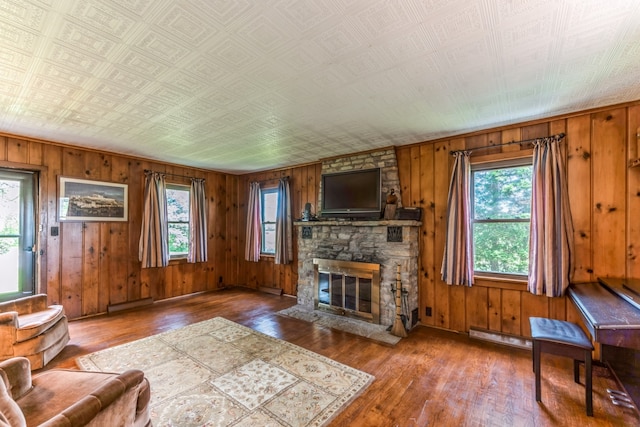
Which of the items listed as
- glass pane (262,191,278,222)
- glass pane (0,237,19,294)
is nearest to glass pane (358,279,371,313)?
glass pane (262,191,278,222)

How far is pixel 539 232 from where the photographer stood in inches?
115

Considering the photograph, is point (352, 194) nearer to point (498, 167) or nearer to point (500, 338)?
point (498, 167)

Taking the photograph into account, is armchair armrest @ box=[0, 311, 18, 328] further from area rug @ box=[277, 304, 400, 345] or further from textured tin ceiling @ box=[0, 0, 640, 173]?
area rug @ box=[277, 304, 400, 345]

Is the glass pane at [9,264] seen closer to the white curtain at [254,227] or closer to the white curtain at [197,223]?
the white curtain at [197,223]

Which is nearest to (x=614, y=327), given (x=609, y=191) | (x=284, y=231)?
(x=609, y=191)

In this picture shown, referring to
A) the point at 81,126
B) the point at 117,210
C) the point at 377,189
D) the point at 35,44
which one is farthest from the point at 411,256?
the point at 117,210

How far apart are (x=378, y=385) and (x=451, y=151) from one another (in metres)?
2.77

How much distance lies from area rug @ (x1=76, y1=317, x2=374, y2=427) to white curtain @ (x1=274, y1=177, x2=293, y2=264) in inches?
75.0

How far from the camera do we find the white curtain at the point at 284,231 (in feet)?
17.3

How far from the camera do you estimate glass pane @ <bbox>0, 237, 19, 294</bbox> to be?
3615mm

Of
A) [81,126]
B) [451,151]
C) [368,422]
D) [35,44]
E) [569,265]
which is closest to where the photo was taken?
[35,44]

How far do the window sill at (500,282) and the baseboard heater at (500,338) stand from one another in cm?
53

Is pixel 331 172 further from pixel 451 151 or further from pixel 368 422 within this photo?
pixel 368 422

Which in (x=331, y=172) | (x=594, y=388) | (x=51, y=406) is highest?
(x=331, y=172)
